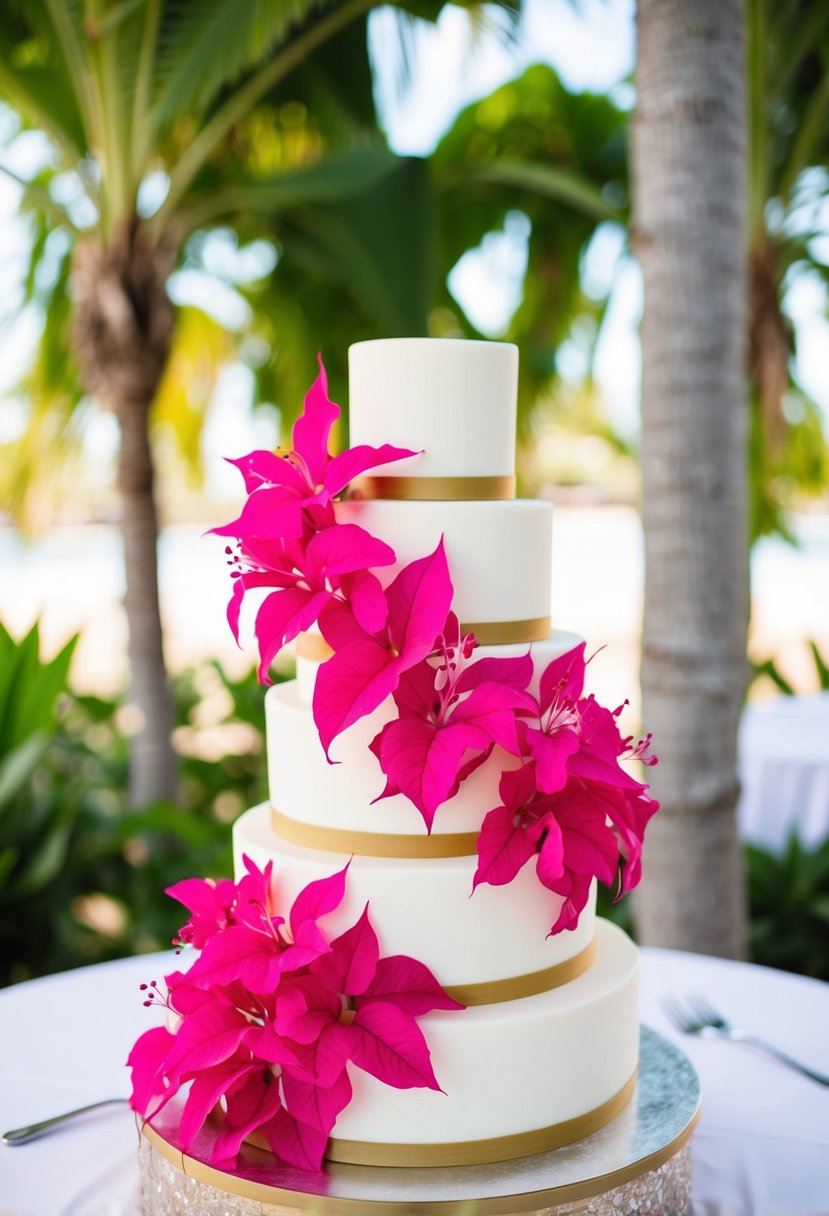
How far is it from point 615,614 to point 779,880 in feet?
38.3

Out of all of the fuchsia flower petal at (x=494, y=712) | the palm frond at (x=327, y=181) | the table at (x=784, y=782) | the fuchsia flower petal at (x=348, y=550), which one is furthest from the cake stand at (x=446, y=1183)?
the palm frond at (x=327, y=181)

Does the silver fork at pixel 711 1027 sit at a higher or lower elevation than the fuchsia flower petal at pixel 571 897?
lower

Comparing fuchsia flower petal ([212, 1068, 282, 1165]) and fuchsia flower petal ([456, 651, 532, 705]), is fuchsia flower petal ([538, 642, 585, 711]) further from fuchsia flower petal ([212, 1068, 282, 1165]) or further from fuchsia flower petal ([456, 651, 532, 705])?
fuchsia flower petal ([212, 1068, 282, 1165])

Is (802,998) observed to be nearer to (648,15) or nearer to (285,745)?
(285,745)

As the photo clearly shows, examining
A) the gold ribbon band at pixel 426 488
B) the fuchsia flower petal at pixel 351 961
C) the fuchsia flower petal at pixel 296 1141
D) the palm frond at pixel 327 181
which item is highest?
the palm frond at pixel 327 181

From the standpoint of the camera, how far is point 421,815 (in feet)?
3.06

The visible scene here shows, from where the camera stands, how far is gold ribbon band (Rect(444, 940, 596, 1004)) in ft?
3.07

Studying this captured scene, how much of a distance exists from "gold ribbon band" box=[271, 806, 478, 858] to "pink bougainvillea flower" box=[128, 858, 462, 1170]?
0.25ft

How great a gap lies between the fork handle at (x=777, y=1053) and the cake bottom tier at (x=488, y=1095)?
0.97ft

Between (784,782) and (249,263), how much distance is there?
3.37 metres

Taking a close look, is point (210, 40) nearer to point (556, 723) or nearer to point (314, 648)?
point (314, 648)

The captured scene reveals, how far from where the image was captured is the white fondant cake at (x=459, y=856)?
907 mm

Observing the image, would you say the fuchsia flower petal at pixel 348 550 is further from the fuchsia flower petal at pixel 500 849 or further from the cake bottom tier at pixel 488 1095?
the cake bottom tier at pixel 488 1095

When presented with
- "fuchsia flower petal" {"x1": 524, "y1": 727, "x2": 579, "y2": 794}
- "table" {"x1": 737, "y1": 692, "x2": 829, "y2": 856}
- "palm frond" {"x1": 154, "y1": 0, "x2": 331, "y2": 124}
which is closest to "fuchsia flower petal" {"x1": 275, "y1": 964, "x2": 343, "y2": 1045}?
"fuchsia flower petal" {"x1": 524, "y1": 727, "x2": 579, "y2": 794}
